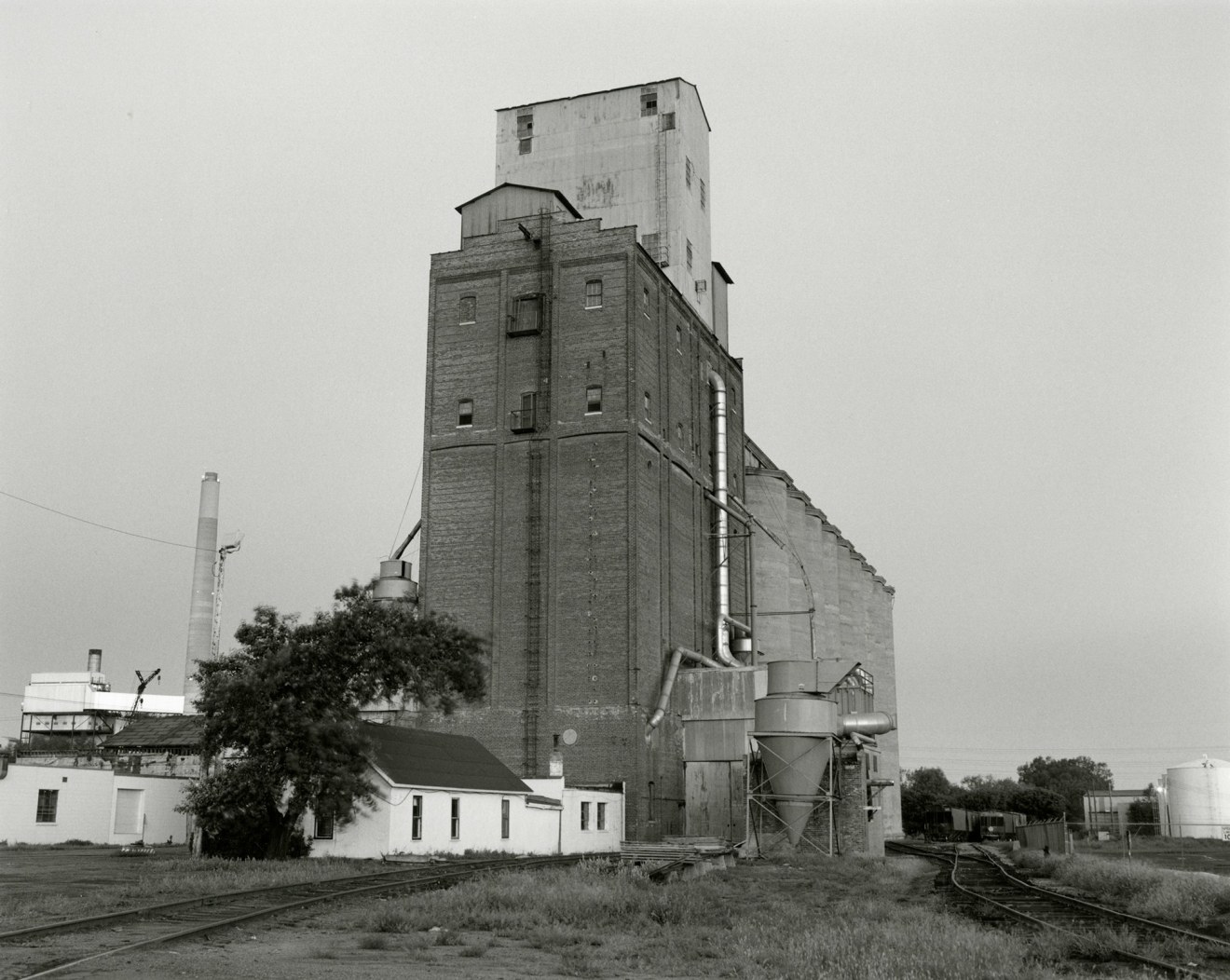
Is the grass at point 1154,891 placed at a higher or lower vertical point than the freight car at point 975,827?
higher

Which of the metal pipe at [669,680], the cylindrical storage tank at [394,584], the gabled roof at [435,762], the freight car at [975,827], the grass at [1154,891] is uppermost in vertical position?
the cylindrical storage tank at [394,584]

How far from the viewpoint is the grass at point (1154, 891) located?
842 inches

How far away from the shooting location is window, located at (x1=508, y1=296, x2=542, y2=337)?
2157 inches

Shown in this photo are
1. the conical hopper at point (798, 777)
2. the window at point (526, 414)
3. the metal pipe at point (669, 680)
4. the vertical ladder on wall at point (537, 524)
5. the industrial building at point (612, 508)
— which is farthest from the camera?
the window at point (526, 414)

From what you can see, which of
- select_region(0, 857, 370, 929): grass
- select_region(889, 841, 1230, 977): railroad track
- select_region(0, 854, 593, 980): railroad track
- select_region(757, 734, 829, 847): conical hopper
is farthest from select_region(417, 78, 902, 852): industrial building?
select_region(0, 854, 593, 980): railroad track

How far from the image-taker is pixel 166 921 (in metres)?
16.4

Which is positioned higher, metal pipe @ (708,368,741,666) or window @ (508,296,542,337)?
window @ (508,296,542,337)

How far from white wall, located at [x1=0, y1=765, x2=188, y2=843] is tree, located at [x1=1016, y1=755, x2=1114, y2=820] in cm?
12186

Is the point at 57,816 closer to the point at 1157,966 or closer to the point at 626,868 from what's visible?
the point at 626,868

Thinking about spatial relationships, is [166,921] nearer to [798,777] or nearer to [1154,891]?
[1154,891]

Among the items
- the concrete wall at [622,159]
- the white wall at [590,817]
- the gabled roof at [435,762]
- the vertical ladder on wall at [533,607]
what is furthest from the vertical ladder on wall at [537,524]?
the concrete wall at [622,159]

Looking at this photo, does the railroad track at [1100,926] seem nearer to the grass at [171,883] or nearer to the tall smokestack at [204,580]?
the grass at [171,883]

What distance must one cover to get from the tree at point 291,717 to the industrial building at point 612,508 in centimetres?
1524

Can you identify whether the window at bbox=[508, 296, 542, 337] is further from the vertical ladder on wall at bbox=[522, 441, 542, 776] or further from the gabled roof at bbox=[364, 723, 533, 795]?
the gabled roof at bbox=[364, 723, 533, 795]
